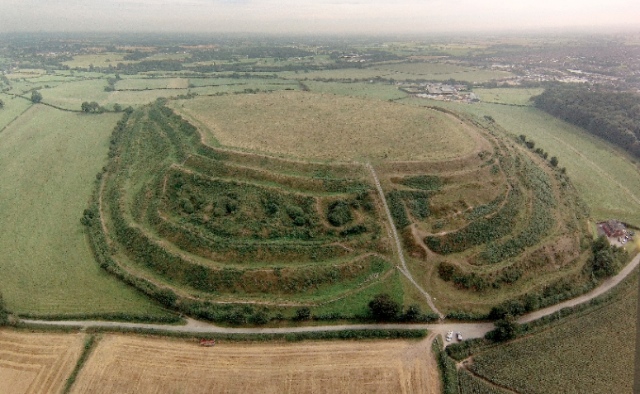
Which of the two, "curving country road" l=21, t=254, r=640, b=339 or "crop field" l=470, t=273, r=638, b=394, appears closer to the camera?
"crop field" l=470, t=273, r=638, b=394

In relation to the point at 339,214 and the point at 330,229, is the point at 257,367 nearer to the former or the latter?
the point at 330,229

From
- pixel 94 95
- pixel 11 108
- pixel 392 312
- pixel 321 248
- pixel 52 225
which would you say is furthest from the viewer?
pixel 94 95

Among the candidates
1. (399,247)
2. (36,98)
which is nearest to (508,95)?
(399,247)

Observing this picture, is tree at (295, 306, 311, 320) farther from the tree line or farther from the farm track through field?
the tree line

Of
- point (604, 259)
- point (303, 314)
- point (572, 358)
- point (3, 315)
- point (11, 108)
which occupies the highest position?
point (11, 108)

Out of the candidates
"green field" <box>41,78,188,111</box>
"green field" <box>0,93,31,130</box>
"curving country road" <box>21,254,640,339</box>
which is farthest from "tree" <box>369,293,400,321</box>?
"green field" <box>0,93,31,130</box>

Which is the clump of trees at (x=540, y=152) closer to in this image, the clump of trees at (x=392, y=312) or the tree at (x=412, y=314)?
the clump of trees at (x=392, y=312)

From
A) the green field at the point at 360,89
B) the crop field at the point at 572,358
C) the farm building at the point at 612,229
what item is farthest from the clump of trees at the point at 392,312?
the green field at the point at 360,89
